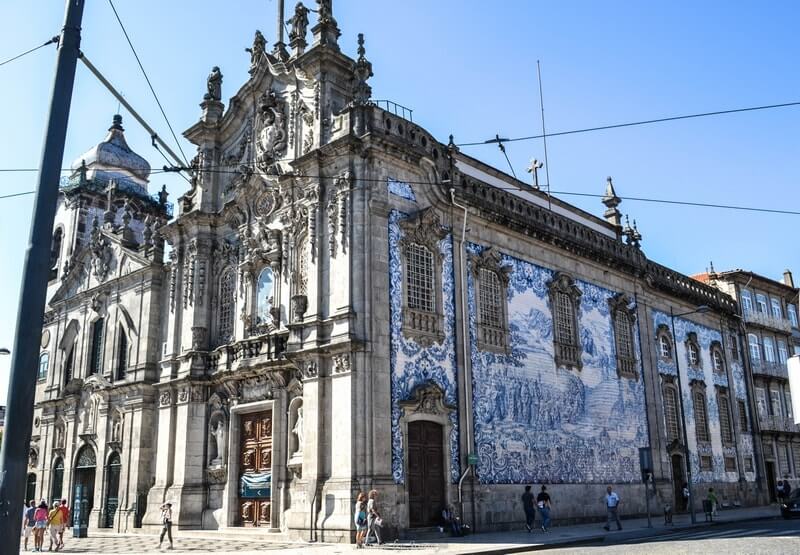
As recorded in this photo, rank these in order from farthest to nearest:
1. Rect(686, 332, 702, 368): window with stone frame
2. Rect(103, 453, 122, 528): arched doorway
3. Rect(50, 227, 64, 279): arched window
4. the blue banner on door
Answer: Rect(50, 227, 64, 279): arched window < Rect(686, 332, 702, 368): window with stone frame < Rect(103, 453, 122, 528): arched doorway < the blue banner on door

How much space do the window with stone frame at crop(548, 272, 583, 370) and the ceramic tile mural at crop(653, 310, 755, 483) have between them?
7239 mm

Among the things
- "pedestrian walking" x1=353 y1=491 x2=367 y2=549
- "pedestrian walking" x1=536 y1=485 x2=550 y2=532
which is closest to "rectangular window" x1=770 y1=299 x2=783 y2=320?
"pedestrian walking" x1=536 y1=485 x2=550 y2=532

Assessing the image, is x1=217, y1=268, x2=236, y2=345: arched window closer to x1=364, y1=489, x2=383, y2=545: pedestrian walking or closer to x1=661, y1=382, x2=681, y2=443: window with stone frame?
x1=364, y1=489, x2=383, y2=545: pedestrian walking

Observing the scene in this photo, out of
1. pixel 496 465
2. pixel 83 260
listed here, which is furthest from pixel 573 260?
pixel 83 260

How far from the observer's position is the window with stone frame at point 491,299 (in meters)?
25.7

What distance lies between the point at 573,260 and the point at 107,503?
2140cm

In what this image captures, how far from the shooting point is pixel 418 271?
2389 centimetres

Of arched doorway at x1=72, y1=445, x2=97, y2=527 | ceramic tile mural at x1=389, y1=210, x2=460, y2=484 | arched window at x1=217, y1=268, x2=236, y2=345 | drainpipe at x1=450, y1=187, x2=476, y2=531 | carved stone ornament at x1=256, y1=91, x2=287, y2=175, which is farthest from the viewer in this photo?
arched doorway at x1=72, y1=445, x2=97, y2=527

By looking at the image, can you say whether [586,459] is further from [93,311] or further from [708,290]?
[93,311]

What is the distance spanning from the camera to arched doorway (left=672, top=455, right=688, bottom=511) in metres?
33.6

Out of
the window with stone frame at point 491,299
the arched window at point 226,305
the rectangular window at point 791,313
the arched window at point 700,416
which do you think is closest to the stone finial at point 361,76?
the window with stone frame at point 491,299

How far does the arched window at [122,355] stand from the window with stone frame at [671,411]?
2392cm

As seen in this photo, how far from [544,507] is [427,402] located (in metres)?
5.28

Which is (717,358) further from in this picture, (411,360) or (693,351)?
(411,360)
